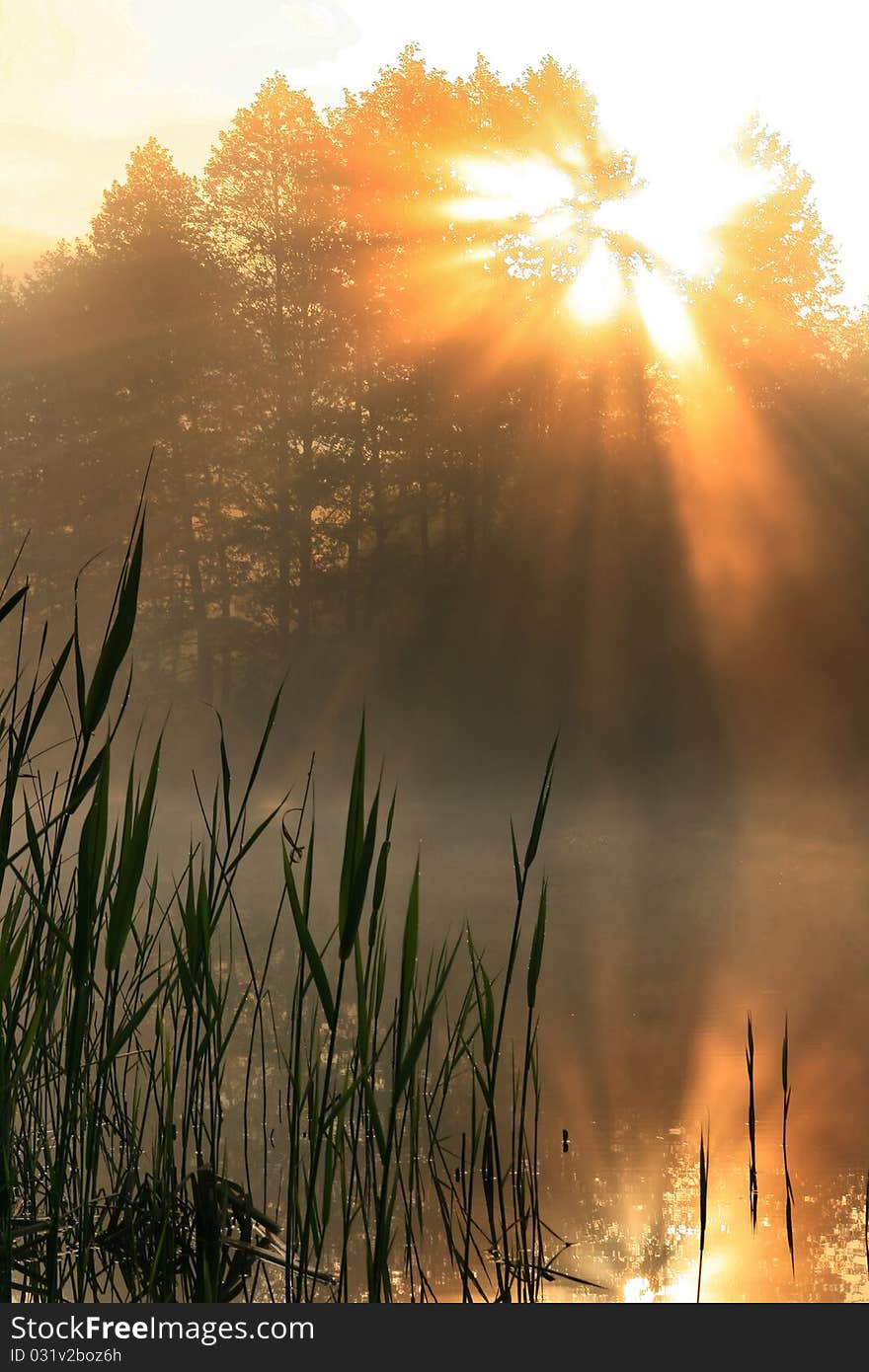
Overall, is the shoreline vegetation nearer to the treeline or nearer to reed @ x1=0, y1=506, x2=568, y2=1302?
reed @ x1=0, y1=506, x2=568, y2=1302

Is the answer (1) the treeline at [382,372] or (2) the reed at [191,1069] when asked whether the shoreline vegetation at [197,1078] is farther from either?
(1) the treeline at [382,372]

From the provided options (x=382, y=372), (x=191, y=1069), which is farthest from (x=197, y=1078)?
(x=382, y=372)

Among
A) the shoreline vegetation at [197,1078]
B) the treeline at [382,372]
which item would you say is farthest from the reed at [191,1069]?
the treeline at [382,372]

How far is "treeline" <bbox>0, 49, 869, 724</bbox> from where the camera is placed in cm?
1448

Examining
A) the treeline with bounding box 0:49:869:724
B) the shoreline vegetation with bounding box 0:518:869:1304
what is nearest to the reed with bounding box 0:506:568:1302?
the shoreline vegetation with bounding box 0:518:869:1304

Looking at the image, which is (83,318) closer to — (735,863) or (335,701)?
(335,701)

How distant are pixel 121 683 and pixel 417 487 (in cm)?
448

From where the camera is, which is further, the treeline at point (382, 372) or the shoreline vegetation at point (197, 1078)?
the treeline at point (382, 372)

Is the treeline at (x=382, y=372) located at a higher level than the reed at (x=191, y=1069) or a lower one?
higher

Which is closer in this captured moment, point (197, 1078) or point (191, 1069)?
point (197, 1078)

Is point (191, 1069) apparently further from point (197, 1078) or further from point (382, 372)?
point (382, 372)

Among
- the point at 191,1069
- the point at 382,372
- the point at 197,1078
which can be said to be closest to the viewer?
the point at 197,1078

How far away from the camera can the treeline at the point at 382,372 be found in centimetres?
1448

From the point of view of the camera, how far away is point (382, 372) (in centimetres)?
1477
